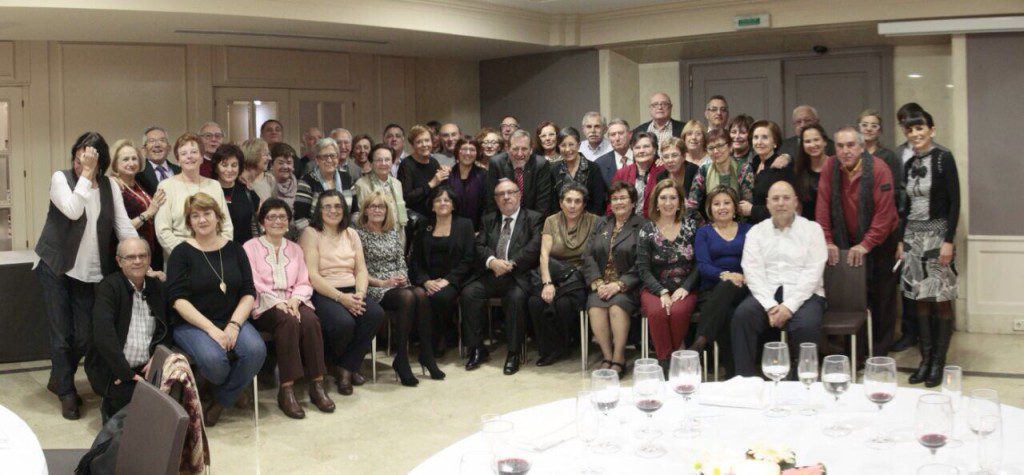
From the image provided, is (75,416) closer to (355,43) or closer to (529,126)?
(355,43)

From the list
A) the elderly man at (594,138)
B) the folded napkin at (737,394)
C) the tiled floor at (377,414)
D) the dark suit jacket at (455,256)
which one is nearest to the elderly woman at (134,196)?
the tiled floor at (377,414)

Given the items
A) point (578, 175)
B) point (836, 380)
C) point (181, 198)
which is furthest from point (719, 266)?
point (836, 380)

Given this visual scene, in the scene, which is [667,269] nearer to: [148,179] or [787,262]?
[787,262]

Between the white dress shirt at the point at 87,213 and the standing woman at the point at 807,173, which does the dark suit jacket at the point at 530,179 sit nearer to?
the standing woman at the point at 807,173

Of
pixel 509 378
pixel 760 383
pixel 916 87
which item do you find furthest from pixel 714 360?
pixel 916 87

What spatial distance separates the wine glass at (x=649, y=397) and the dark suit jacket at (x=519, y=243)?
12.2ft

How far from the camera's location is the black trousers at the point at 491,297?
19.9 ft

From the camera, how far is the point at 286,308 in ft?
17.2

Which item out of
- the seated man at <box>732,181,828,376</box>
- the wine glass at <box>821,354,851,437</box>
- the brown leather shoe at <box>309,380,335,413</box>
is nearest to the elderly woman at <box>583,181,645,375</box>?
the seated man at <box>732,181,828,376</box>

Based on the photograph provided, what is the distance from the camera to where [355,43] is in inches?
312

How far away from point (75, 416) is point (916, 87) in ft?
20.5

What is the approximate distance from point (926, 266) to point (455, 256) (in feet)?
8.68

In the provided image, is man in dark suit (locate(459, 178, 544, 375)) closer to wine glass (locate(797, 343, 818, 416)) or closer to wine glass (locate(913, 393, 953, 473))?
wine glass (locate(797, 343, 818, 416))

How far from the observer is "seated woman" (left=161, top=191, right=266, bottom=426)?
4832 mm
